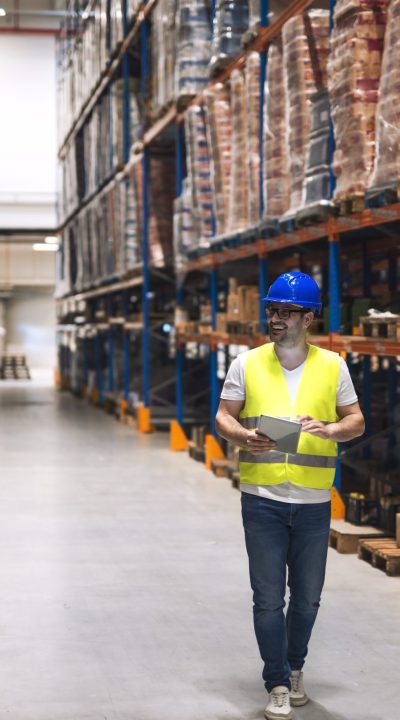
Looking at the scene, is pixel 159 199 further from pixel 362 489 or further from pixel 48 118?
pixel 48 118

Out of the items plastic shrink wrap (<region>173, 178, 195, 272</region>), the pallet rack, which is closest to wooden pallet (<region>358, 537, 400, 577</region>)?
the pallet rack

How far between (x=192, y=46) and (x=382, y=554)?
650 cm

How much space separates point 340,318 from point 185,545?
6.36 feet

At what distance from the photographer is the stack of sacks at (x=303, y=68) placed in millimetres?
7852

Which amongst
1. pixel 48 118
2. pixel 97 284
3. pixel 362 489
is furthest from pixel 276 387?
pixel 48 118

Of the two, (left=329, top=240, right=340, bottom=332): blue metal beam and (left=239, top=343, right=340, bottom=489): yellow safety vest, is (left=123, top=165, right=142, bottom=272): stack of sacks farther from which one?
(left=239, top=343, right=340, bottom=489): yellow safety vest

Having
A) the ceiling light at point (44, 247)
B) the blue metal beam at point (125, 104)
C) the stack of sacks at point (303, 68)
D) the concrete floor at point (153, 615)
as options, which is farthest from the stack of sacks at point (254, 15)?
the ceiling light at point (44, 247)

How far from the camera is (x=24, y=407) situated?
66.1 ft

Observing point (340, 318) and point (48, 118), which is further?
point (48, 118)

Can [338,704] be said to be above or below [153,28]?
below

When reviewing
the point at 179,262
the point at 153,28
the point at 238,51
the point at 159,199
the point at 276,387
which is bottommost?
the point at 276,387

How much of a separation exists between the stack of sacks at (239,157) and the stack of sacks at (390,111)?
296 cm

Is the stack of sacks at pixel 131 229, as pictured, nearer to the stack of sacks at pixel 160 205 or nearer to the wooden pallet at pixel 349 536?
the stack of sacks at pixel 160 205

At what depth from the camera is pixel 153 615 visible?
17.9ft
